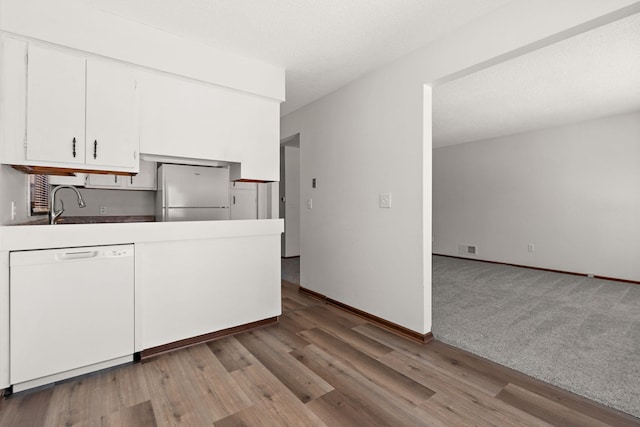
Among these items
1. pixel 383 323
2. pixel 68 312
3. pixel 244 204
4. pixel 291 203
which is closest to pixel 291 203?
pixel 291 203

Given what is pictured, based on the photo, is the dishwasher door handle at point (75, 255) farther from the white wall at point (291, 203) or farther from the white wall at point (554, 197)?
the white wall at point (554, 197)

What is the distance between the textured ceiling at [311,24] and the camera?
1.95m

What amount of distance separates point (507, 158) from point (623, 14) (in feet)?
15.0

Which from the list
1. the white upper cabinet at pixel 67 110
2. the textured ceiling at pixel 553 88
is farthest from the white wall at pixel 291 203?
the white upper cabinet at pixel 67 110

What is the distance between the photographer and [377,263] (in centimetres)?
286

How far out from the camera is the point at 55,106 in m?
1.91

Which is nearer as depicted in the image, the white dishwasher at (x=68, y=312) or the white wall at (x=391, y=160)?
the white dishwasher at (x=68, y=312)

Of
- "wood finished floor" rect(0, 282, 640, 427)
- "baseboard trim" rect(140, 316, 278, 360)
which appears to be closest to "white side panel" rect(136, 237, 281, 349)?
"baseboard trim" rect(140, 316, 278, 360)

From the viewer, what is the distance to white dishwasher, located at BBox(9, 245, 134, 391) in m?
1.75

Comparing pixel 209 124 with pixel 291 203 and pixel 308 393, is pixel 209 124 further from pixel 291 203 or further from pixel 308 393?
pixel 291 203

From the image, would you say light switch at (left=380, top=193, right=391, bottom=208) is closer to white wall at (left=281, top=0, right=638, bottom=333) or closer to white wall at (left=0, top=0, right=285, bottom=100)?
white wall at (left=281, top=0, right=638, bottom=333)

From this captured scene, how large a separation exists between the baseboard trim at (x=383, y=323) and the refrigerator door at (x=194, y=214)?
1494 millimetres

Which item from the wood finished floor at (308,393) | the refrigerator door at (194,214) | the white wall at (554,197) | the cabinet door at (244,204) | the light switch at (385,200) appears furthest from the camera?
the cabinet door at (244,204)

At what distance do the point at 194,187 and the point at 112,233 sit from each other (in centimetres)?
145
